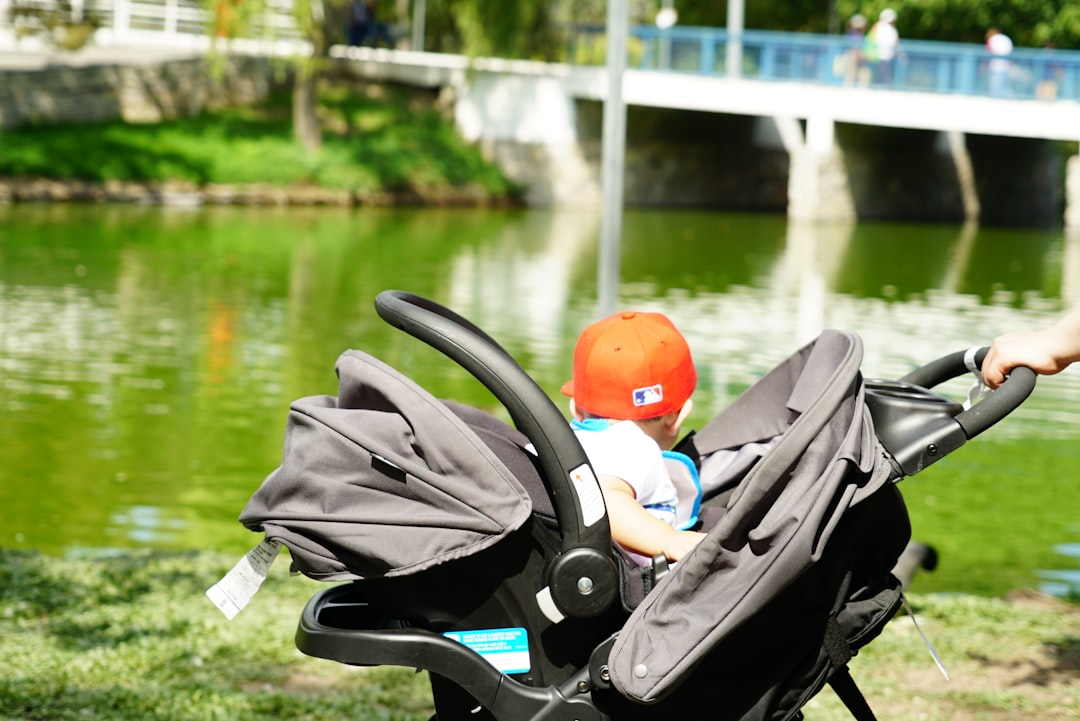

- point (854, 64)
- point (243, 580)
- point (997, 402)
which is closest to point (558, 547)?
point (243, 580)

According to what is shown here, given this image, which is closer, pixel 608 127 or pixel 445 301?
pixel 608 127

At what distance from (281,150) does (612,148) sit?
27405 millimetres

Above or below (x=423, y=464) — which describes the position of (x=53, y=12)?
Answer: above

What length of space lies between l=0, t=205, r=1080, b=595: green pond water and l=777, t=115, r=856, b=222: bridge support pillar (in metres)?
4.81

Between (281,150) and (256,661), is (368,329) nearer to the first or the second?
(256,661)

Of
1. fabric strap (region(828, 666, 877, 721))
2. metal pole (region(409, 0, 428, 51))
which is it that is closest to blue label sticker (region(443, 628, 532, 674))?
fabric strap (region(828, 666, 877, 721))

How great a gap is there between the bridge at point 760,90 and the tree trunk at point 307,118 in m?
1.35

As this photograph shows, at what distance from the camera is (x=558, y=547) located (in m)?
2.64

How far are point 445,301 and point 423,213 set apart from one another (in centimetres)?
1566

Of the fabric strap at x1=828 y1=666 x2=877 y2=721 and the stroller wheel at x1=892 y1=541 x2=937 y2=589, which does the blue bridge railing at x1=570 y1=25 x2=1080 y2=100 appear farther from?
the fabric strap at x1=828 y1=666 x2=877 y2=721

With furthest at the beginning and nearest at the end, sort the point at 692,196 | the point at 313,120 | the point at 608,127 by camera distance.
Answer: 1. the point at 692,196
2. the point at 313,120
3. the point at 608,127

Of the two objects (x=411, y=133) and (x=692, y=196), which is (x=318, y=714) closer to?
(x=411, y=133)

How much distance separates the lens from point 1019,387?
282 cm

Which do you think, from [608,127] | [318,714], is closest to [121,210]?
[608,127]
